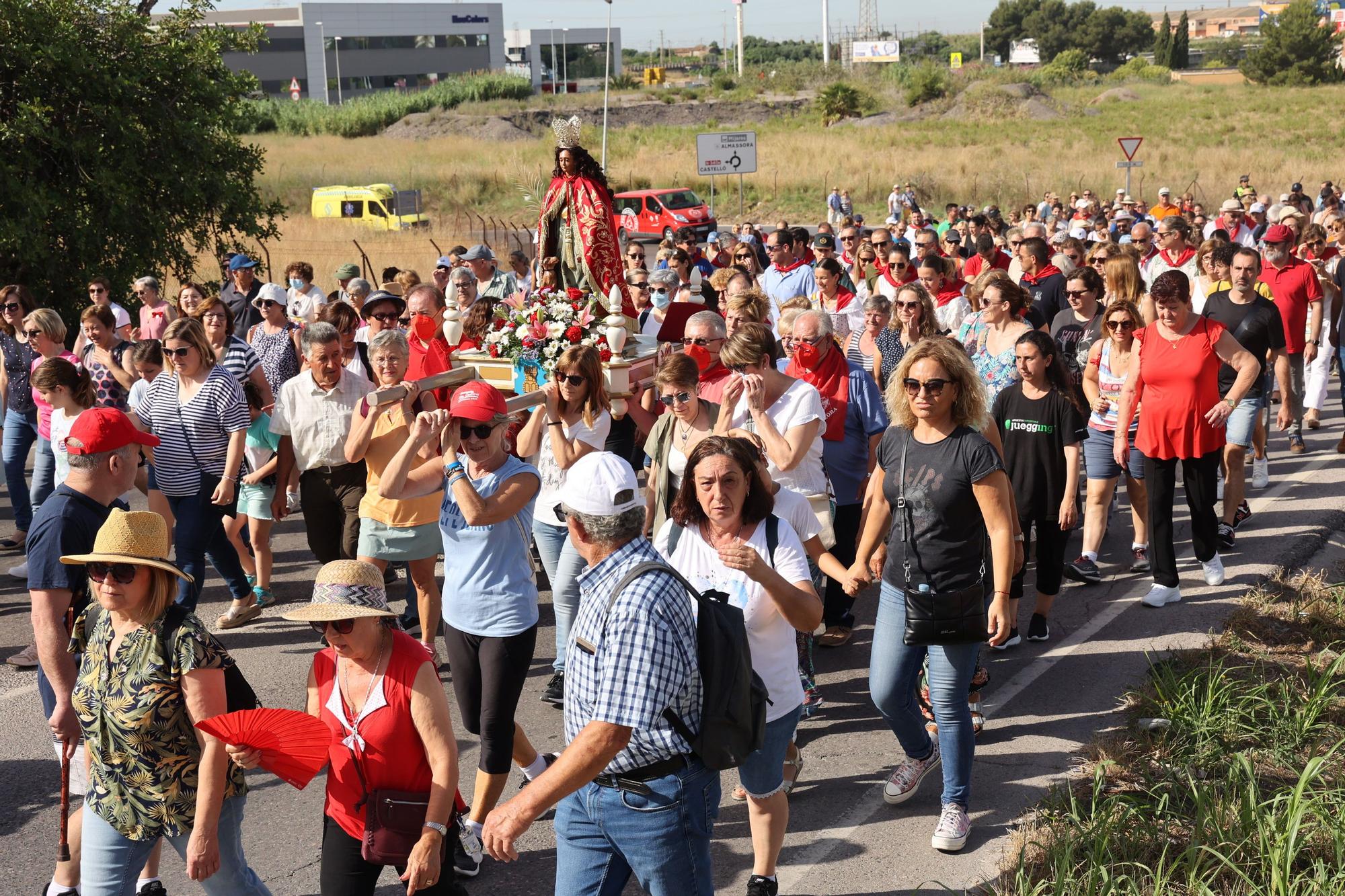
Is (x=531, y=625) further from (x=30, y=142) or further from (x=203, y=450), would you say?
(x=30, y=142)

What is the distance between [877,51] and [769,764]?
132 metres

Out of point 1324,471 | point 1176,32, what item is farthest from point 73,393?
point 1176,32

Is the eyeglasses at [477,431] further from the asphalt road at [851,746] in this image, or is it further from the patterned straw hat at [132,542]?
the asphalt road at [851,746]

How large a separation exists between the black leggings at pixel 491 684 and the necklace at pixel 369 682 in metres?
1.15

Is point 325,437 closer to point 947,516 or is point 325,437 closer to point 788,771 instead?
point 788,771

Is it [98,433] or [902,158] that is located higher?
[902,158]

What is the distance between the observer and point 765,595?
434 centimetres

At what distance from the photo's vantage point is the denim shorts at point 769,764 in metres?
4.32

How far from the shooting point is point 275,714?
141 inches

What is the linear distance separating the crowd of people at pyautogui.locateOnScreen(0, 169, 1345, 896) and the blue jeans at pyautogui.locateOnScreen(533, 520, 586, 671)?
2 cm

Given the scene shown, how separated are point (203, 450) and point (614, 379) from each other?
8.16ft

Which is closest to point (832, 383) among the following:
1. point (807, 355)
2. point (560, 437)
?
point (807, 355)

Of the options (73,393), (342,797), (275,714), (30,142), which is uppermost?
(30,142)

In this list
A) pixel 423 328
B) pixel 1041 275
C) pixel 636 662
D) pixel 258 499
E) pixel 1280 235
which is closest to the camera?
pixel 636 662
